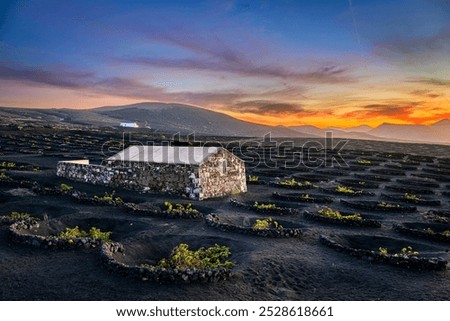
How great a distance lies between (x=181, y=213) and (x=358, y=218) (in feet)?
31.9

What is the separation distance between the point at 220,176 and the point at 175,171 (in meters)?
3.30

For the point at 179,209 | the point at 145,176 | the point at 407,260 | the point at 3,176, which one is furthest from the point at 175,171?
the point at 407,260

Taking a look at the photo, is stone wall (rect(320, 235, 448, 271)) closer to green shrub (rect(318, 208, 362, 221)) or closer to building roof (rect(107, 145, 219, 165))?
green shrub (rect(318, 208, 362, 221))

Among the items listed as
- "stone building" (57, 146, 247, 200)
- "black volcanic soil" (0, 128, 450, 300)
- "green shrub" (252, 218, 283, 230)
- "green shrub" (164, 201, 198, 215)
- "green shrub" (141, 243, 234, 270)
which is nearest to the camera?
"black volcanic soil" (0, 128, 450, 300)

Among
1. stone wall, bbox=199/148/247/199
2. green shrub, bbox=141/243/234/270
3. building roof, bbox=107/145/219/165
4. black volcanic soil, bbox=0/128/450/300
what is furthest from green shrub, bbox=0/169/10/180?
green shrub, bbox=141/243/234/270

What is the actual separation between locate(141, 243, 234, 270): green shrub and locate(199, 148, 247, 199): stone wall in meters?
9.95

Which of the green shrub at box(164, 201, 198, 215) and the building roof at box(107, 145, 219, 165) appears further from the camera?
→ the building roof at box(107, 145, 219, 165)

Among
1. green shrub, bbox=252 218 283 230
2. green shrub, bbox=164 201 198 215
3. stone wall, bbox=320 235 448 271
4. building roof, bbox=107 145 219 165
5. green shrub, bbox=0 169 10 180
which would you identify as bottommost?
stone wall, bbox=320 235 448 271

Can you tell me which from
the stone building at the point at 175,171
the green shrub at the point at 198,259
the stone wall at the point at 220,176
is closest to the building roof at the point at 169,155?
the stone building at the point at 175,171

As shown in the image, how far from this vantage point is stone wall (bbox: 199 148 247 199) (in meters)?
25.7

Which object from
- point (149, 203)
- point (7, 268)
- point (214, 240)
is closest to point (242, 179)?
point (149, 203)

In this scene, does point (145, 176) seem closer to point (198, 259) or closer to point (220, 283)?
point (198, 259)

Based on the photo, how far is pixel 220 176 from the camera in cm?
2709
